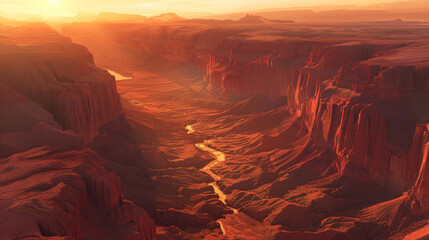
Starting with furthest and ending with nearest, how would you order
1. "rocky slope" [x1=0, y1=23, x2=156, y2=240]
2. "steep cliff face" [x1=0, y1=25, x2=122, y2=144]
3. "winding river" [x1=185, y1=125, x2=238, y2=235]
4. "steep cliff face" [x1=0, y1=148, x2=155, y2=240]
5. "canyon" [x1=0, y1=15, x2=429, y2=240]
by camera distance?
"winding river" [x1=185, y1=125, x2=238, y2=235] < "steep cliff face" [x1=0, y1=25, x2=122, y2=144] < "canyon" [x1=0, y1=15, x2=429, y2=240] < "rocky slope" [x1=0, y1=23, x2=156, y2=240] < "steep cliff face" [x1=0, y1=148, x2=155, y2=240]

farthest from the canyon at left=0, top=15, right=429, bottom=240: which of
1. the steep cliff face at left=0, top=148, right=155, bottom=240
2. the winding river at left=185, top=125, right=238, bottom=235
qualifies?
the winding river at left=185, top=125, right=238, bottom=235

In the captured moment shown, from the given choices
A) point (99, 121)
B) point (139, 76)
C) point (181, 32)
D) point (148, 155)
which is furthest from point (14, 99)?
point (181, 32)

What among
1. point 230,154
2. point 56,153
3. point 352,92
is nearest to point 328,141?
point 352,92

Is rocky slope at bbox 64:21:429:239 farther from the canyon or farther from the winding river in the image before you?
the winding river

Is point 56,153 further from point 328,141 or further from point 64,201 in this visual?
point 328,141

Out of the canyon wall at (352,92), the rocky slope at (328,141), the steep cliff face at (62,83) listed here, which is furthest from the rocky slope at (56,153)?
the canyon wall at (352,92)

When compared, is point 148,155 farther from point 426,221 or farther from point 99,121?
point 426,221

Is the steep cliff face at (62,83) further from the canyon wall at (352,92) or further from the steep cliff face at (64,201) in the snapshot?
the canyon wall at (352,92)
